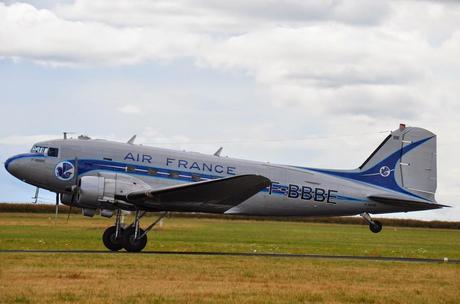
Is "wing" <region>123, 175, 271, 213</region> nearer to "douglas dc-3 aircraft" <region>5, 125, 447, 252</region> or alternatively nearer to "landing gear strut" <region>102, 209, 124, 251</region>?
"douglas dc-3 aircraft" <region>5, 125, 447, 252</region>

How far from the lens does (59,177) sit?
3481cm

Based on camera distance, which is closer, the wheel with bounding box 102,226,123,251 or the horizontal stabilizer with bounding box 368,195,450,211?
the wheel with bounding box 102,226,123,251

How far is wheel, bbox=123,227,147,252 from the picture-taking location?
34844 millimetres

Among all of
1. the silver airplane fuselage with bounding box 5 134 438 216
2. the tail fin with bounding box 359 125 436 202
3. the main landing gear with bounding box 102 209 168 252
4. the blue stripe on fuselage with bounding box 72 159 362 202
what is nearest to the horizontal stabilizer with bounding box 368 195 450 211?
the silver airplane fuselage with bounding box 5 134 438 216

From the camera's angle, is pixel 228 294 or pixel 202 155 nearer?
pixel 228 294

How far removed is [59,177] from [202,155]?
5.55 metres

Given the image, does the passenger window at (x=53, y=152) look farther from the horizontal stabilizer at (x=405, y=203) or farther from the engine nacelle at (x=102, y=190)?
the horizontal stabilizer at (x=405, y=203)

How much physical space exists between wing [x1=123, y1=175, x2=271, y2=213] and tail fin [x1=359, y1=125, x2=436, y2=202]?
6.68 meters

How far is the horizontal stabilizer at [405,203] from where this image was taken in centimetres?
3825

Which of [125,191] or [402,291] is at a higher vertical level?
[125,191]

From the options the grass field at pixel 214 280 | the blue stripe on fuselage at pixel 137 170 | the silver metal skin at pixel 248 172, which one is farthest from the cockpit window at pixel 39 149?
the grass field at pixel 214 280

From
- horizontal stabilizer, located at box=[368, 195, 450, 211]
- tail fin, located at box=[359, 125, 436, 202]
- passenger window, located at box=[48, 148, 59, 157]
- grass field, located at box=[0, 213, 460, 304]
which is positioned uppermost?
tail fin, located at box=[359, 125, 436, 202]

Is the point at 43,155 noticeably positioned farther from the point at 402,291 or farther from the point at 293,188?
the point at 402,291

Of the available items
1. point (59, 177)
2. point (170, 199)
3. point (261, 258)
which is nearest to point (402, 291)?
point (261, 258)
